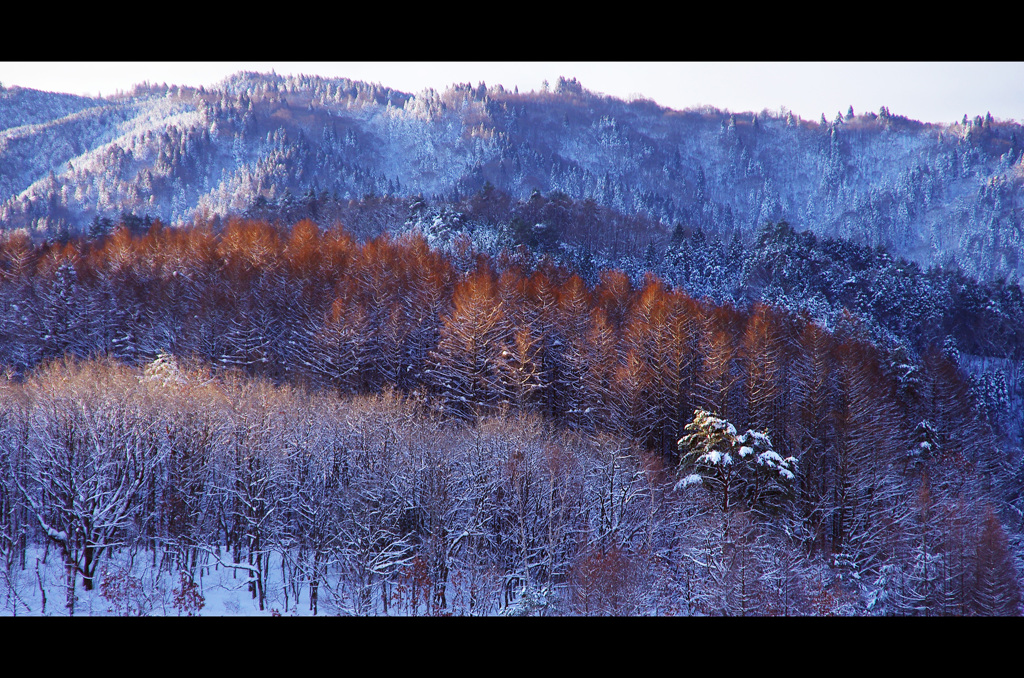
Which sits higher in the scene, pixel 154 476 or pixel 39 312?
pixel 39 312

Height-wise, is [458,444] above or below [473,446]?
above

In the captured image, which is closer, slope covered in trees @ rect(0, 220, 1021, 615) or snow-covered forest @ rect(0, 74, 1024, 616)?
snow-covered forest @ rect(0, 74, 1024, 616)

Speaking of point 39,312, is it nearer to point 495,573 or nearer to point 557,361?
point 557,361

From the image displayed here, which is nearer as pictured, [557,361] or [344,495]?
[344,495]

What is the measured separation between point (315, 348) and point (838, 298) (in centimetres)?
7254

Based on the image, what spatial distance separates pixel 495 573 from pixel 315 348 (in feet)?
96.7

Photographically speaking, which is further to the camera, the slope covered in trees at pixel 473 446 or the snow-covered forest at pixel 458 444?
the slope covered in trees at pixel 473 446

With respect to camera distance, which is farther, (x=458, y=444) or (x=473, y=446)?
(x=458, y=444)

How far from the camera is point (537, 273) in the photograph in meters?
66.5

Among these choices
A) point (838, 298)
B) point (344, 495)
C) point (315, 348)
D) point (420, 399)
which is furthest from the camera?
point (838, 298)
